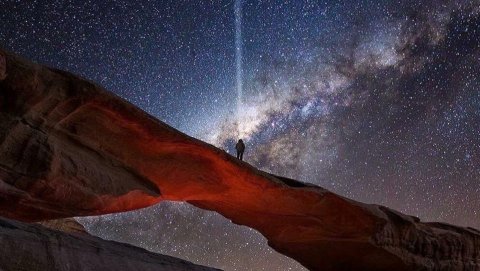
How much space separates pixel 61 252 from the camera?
10.3 feet

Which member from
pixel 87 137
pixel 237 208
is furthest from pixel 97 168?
pixel 237 208

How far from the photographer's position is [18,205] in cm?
780

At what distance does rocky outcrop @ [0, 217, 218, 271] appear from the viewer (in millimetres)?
2854

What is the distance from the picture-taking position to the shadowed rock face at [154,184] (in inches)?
291

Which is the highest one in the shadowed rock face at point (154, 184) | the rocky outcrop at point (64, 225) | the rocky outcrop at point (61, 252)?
the shadowed rock face at point (154, 184)

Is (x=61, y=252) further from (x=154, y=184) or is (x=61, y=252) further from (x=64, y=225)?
(x=64, y=225)

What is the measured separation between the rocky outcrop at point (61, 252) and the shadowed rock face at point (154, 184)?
450 centimetres

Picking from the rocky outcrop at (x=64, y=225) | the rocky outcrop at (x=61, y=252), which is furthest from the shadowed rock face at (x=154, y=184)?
the rocky outcrop at (x=64, y=225)

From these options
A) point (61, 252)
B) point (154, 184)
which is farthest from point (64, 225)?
point (61, 252)

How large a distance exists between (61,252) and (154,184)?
6848mm

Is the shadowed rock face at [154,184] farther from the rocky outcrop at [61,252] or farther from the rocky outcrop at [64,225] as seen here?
the rocky outcrop at [64,225]

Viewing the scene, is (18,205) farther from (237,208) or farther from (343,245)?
(343,245)

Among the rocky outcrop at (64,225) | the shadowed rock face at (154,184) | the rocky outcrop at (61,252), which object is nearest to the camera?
the rocky outcrop at (61,252)

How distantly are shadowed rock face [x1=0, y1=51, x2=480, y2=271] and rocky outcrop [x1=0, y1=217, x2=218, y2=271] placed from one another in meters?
4.50
